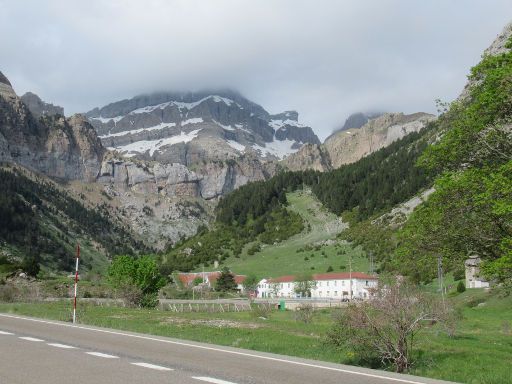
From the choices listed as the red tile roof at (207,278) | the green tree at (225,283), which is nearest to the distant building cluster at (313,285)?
the red tile roof at (207,278)

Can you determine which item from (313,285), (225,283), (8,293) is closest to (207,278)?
(225,283)

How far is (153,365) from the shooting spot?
12.3 m

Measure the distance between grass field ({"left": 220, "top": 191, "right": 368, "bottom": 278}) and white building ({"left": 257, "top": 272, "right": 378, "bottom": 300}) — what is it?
10.3m

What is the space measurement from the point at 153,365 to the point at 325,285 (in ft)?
403

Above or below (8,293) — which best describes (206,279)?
above

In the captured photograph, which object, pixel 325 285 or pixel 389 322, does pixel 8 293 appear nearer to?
pixel 389 322

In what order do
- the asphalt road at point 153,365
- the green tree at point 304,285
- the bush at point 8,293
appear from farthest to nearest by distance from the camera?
the green tree at point 304,285
the bush at point 8,293
the asphalt road at point 153,365

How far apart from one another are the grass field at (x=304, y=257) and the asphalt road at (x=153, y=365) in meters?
126

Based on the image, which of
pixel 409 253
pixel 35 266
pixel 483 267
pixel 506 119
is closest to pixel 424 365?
pixel 483 267

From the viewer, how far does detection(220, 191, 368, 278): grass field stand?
488ft

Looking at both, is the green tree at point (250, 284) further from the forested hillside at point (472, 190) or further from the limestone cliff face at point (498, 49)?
the forested hillside at point (472, 190)

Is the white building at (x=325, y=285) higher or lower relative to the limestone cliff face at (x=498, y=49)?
lower

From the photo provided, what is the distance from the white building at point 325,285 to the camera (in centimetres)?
12556

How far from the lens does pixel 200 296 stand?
370 ft
